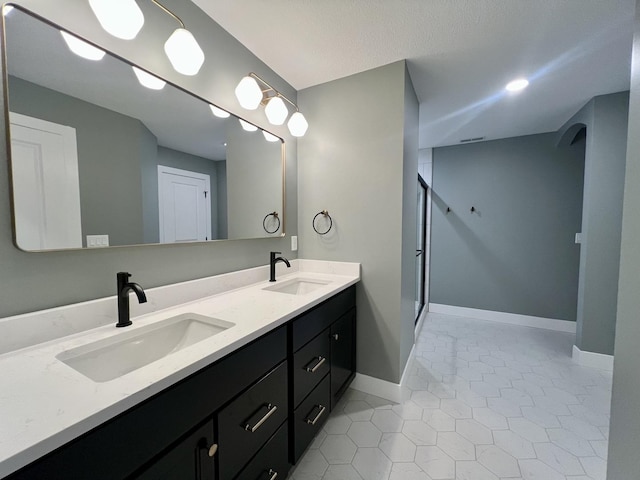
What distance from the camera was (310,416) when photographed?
135cm

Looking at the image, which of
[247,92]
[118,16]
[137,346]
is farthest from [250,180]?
[137,346]

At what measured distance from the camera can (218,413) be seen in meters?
0.81

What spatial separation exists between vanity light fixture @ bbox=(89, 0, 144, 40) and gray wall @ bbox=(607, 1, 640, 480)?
1.77 m

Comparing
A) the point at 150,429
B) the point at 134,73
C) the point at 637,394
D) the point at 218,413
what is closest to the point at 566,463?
the point at 637,394

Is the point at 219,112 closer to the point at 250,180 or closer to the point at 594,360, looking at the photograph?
the point at 250,180

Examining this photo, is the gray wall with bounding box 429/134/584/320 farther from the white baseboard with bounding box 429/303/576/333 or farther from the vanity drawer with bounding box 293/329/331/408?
the vanity drawer with bounding box 293/329/331/408

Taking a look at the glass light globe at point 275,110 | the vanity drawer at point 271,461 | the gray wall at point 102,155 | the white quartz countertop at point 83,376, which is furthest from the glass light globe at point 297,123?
the vanity drawer at point 271,461

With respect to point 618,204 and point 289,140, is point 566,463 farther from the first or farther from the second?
point 289,140

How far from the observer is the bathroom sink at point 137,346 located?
32.0 inches

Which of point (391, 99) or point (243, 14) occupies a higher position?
point (243, 14)

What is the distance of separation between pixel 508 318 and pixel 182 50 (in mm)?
4203

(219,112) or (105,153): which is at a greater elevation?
(219,112)

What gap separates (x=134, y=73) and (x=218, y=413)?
1.37m

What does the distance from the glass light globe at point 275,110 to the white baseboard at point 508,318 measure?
3.30 metres
